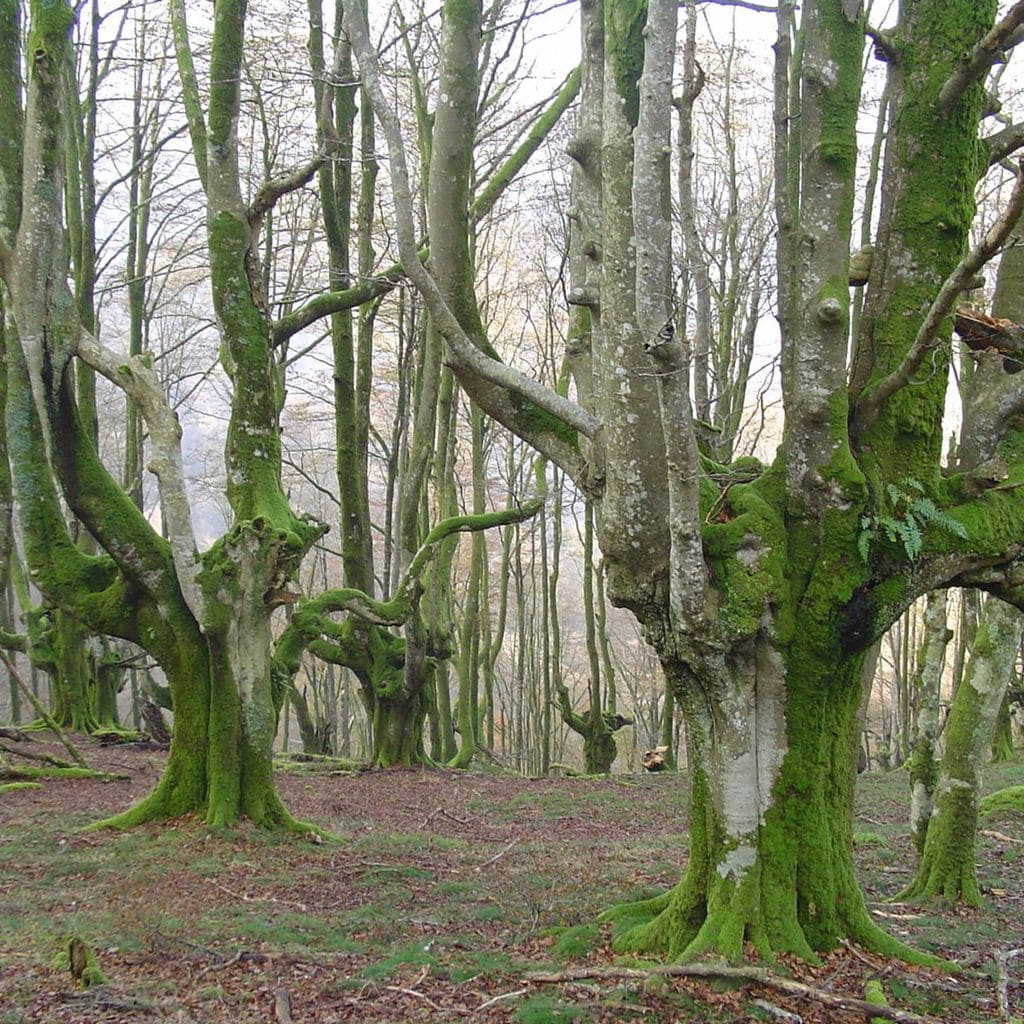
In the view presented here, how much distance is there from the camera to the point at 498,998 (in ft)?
13.5

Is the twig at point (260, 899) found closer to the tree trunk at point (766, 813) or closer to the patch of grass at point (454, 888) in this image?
the patch of grass at point (454, 888)

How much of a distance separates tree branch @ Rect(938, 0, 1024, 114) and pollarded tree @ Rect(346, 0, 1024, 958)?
0.05ft

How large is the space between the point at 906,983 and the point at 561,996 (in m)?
1.72

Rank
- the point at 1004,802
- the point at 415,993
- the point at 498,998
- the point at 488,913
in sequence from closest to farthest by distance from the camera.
→ the point at 498,998, the point at 415,993, the point at 488,913, the point at 1004,802

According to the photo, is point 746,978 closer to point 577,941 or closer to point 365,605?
point 577,941

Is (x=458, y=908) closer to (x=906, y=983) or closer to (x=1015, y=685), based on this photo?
(x=906, y=983)

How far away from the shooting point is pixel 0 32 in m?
7.62

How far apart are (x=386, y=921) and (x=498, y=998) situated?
5.59 ft

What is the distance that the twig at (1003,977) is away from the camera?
4.28 meters

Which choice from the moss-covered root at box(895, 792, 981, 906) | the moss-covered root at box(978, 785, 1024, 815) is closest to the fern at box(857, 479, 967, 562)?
the moss-covered root at box(895, 792, 981, 906)

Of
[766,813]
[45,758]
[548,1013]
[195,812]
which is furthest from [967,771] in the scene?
[45,758]

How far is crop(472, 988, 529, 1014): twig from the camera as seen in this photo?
4035mm

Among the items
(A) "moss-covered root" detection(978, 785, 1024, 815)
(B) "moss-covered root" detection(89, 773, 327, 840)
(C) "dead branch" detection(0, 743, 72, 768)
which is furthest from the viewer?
(C) "dead branch" detection(0, 743, 72, 768)

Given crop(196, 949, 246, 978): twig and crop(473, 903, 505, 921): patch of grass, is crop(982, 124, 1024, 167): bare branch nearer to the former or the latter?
crop(473, 903, 505, 921): patch of grass
